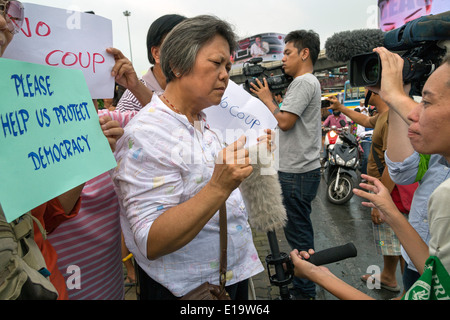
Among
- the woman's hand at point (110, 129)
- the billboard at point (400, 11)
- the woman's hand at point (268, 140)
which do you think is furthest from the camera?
the billboard at point (400, 11)

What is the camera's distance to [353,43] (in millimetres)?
1902

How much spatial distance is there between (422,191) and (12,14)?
198cm

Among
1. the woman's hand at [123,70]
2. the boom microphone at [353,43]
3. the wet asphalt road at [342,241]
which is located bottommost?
the wet asphalt road at [342,241]

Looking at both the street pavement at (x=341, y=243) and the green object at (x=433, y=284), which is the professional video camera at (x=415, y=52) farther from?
the street pavement at (x=341, y=243)

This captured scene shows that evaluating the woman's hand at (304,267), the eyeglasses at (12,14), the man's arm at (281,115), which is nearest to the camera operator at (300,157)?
the man's arm at (281,115)

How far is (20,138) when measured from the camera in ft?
2.75

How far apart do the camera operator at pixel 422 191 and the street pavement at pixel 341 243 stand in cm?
101

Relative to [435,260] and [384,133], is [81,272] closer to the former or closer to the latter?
[435,260]

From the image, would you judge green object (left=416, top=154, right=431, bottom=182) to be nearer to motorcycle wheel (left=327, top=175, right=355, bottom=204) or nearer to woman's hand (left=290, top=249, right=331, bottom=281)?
woman's hand (left=290, top=249, right=331, bottom=281)

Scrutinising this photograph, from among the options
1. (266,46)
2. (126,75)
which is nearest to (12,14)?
(126,75)

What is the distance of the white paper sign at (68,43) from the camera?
1.10m

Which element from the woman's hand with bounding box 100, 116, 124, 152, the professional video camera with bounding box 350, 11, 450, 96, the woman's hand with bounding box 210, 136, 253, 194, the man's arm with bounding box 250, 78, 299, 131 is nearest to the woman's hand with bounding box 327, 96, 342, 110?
the man's arm with bounding box 250, 78, 299, 131

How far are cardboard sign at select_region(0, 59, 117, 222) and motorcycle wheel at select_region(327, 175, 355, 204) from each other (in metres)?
5.11

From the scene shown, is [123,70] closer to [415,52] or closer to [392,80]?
[392,80]
